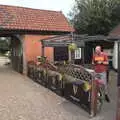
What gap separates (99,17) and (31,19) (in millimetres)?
9840

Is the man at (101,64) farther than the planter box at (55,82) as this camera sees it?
No

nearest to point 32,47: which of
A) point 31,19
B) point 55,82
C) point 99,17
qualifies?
point 31,19

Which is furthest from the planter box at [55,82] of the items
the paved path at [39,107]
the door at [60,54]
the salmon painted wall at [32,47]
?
the door at [60,54]

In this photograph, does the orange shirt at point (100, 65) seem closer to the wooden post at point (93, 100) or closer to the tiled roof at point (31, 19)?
the wooden post at point (93, 100)

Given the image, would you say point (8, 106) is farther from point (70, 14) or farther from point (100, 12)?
point (70, 14)

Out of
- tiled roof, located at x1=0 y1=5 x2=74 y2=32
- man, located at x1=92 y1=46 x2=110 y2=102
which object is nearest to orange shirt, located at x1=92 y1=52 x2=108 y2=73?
man, located at x1=92 y1=46 x2=110 y2=102

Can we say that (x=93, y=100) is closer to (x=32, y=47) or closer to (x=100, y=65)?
(x=100, y=65)

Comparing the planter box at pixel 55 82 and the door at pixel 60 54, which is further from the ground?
the door at pixel 60 54

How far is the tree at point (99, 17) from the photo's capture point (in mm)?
30641

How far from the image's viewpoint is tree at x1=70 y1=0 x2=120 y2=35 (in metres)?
30.6

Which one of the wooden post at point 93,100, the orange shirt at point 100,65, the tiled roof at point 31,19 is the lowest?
the wooden post at point 93,100

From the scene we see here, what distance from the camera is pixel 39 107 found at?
10.8 metres

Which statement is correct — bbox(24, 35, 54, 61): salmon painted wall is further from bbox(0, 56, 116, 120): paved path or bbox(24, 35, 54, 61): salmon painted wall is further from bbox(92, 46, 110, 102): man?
bbox(92, 46, 110, 102): man

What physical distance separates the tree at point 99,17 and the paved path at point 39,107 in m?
17.4
